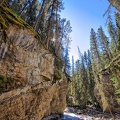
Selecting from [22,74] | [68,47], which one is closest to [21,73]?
[22,74]

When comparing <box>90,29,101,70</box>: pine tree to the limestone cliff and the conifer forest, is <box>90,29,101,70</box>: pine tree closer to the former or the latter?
the conifer forest

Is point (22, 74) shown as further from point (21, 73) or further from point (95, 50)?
point (95, 50)

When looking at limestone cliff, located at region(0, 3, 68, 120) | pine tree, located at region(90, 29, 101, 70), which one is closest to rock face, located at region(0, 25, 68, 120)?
limestone cliff, located at region(0, 3, 68, 120)

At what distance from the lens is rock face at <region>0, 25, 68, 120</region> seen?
8.51m

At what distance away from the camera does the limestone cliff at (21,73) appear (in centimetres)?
848

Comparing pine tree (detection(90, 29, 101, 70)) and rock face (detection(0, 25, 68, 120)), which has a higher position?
pine tree (detection(90, 29, 101, 70))

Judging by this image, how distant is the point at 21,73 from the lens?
980 centimetres

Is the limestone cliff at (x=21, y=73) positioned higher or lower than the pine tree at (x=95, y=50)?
lower

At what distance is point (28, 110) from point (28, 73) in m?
3.20

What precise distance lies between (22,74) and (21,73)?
0.38 ft

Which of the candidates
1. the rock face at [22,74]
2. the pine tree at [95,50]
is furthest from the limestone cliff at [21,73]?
the pine tree at [95,50]

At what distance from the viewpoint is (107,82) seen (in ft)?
94.9

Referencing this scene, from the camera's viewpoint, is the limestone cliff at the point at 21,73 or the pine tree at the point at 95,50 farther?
the pine tree at the point at 95,50

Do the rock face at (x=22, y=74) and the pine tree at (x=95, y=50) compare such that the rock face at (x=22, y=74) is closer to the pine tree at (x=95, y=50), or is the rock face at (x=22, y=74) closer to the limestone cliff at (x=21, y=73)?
the limestone cliff at (x=21, y=73)
